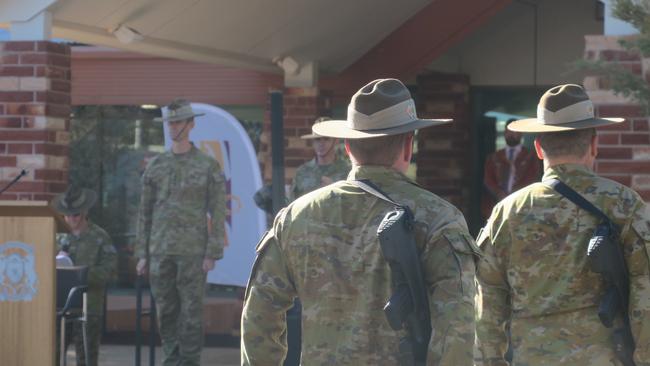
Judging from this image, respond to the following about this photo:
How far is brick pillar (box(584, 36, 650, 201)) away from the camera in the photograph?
24.8ft

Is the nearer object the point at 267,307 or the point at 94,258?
the point at 267,307

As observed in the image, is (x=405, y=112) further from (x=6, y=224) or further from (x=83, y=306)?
(x=83, y=306)

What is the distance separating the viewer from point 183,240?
29.0 ft

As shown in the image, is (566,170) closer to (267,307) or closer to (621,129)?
(267,307)

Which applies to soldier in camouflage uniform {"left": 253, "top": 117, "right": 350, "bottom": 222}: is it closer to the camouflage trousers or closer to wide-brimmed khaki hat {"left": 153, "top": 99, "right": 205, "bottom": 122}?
wide-brimmed khaki hat {"left": 153, "top": 99, "right": 205, "bottom": 122}

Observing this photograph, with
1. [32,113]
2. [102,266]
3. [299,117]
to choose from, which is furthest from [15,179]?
[299,117]

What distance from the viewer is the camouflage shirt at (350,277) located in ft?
11.5

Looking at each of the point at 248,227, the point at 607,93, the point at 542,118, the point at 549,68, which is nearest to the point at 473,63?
the point at 549,68

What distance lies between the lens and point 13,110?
8.34 metres

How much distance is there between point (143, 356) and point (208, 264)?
7.73 ft

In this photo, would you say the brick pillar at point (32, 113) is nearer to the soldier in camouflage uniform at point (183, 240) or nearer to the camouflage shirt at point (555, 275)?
the soldier in camouflage uniform at point (183, 240)

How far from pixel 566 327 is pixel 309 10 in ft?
20.8

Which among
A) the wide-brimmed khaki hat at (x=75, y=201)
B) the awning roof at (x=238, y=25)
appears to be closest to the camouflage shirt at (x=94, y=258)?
the wide-brimmed khaki hat at (x=75, y=201)

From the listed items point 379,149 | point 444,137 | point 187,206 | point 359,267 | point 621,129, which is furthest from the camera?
point 444,137
